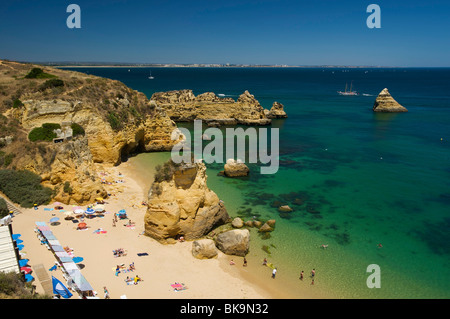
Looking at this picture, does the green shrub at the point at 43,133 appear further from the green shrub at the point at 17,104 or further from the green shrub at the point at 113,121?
the green shrub at the point at 113,121

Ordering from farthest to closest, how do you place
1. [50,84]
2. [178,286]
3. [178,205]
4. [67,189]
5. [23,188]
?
[50,84]
[67,189]
[23,188]
[178,205]
[178,286]

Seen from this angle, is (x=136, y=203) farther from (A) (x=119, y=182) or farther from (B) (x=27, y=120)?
(B) (x=27, y=120)

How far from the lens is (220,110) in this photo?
64.8m

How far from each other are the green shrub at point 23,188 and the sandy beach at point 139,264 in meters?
0.93

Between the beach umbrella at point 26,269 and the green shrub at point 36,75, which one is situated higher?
the green shrub at point 36,75

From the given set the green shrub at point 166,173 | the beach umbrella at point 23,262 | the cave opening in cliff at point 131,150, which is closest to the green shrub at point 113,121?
the cave opening in cliff at point 131,150

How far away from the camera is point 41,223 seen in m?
20.6

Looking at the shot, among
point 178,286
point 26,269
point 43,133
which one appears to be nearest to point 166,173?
point 178,286

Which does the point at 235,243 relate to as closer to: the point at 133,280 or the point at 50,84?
the point at 133,280

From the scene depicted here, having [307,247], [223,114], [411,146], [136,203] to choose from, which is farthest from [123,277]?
[223,114]

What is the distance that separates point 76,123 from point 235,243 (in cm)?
2166

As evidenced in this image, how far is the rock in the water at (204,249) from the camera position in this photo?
19203mm

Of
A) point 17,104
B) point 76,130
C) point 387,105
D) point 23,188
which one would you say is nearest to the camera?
point 23,188

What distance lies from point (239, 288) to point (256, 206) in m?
10.3
